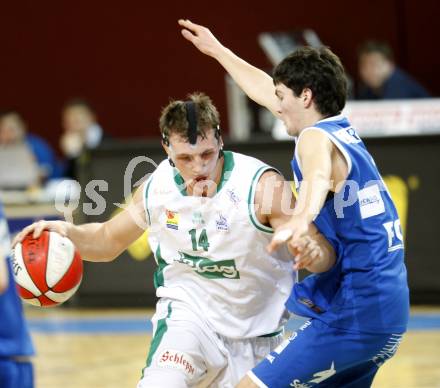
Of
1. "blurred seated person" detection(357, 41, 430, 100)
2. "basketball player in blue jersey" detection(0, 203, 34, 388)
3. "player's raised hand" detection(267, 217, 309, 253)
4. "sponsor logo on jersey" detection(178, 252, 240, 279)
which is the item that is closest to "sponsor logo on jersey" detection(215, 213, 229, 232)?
"sponsor logo on jersey" detection(178, 252, 240, 279)

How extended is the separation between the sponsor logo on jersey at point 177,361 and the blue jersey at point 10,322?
78 cm

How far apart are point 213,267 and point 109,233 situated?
638 millimetres

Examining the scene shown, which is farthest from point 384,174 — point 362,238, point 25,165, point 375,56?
point 362,238

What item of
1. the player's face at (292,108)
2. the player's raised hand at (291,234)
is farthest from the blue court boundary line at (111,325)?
the player's raised hand at (291,234)

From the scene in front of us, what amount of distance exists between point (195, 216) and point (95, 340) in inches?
191

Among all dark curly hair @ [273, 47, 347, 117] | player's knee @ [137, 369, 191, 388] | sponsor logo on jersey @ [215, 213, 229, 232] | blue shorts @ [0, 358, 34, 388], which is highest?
dark curly hair @ [273, 47, 347, 117]

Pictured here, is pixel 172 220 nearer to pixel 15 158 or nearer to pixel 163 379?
pixel 163 379

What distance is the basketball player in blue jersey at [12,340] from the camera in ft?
13.2

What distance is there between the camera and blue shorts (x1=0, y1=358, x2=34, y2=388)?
4059mm

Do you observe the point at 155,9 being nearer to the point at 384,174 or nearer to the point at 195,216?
the point at 384,174

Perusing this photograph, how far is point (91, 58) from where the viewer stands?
16.4 m

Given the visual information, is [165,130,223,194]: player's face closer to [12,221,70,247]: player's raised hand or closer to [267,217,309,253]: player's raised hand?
[12,221,70,247]: player's raised hand

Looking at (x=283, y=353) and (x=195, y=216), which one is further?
(x=195, y=216)

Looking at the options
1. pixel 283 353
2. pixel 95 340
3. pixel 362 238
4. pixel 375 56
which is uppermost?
pixel 375 56
